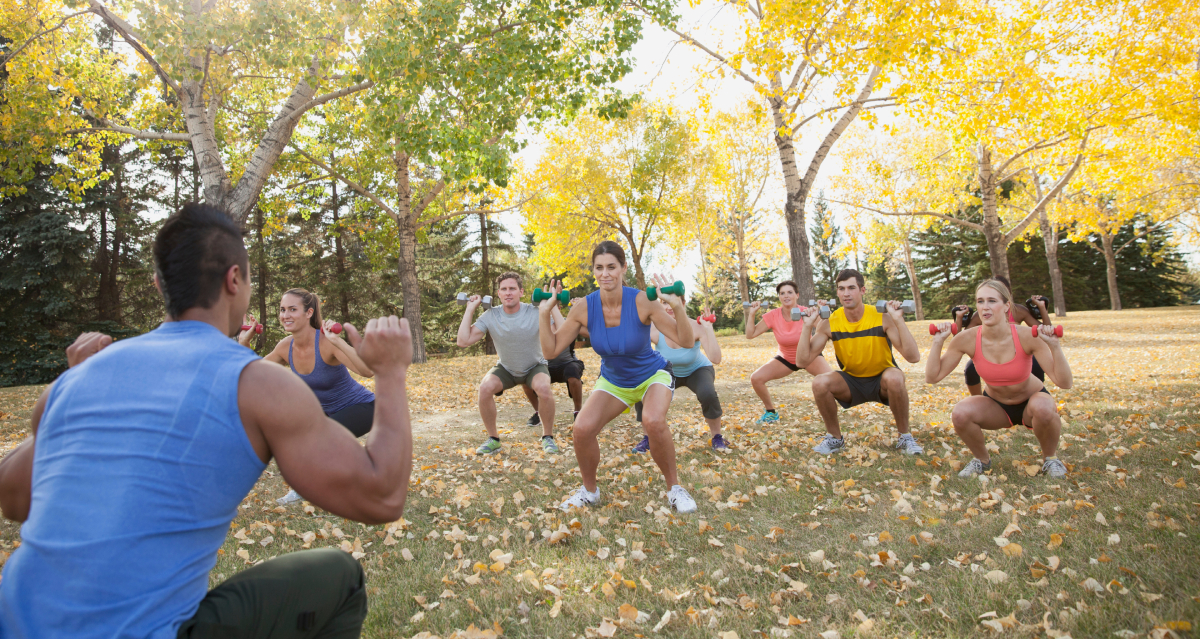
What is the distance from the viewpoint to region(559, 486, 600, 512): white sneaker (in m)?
5.06

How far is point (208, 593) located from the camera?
1.82m

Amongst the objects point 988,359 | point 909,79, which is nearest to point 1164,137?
point 909,79

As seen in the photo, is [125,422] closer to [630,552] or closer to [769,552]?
[630,552]

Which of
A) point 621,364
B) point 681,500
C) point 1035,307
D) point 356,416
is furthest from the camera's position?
point 1035,307

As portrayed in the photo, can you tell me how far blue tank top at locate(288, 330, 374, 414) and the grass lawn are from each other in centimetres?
96

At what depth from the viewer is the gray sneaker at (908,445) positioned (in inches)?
243

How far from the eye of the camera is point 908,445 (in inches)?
248

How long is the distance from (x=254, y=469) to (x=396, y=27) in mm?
9747

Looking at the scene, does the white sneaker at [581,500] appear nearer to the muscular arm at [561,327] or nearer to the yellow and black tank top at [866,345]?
the muscular arm at [561,327]

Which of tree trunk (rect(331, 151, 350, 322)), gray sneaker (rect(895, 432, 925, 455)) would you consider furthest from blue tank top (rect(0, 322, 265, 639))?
tree trunk (rect(331, 151, 350, 322))

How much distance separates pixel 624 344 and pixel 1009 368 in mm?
3238

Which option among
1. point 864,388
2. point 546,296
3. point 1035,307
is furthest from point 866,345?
point 546,296

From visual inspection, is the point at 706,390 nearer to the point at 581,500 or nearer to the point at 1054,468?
the point at 581,500

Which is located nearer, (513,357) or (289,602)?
(289,602)
